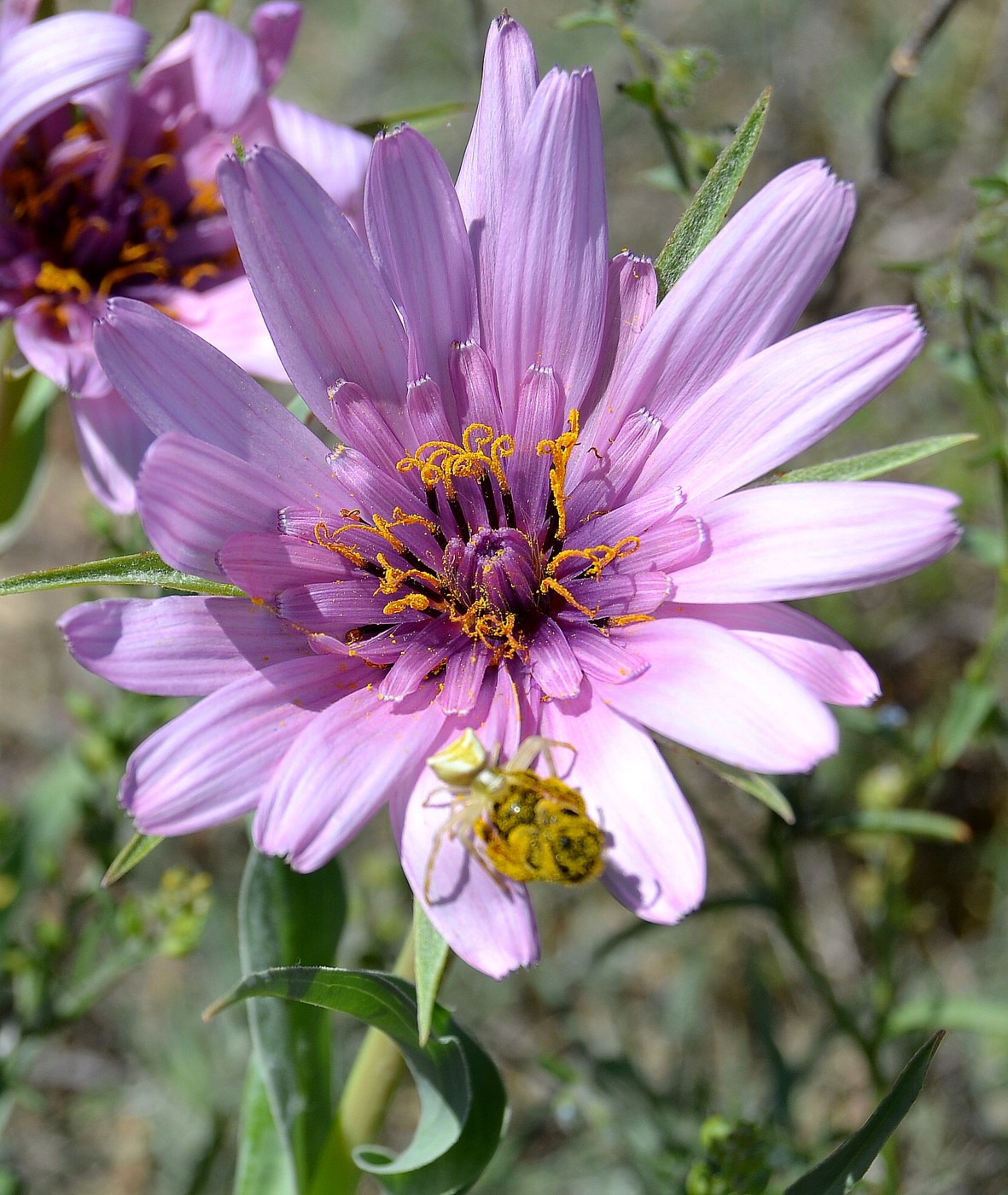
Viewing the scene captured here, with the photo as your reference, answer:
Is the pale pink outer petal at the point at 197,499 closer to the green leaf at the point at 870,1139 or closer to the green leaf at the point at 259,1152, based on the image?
the green leaf at the point at 259,1152

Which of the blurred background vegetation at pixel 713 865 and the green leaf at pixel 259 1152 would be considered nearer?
the green leaf at pixel 259 1152

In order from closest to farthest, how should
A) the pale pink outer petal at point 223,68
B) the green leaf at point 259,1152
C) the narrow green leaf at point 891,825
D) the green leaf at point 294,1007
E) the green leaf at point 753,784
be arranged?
the green leaf at point 753,784
the green leaf at point 294,1007
the green leaf at point 259,1152
the pale pink outer petal at point 223,68
the narrow green leaf at point 891,825

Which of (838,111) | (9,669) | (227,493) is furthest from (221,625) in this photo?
(838,111)

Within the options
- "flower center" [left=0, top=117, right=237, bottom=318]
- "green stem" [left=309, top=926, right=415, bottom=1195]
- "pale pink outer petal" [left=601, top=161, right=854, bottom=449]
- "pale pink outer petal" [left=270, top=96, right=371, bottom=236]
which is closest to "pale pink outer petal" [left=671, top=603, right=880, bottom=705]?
"pale pink outer petal" [left=601, top=161, right=854, bottom=449]

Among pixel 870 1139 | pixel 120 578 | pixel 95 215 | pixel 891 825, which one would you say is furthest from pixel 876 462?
pixel 95 215

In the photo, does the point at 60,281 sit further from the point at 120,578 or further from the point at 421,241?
the point at 120,578

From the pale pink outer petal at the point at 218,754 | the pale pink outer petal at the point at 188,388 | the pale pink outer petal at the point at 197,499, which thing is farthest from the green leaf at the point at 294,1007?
the pale pink outer petal at the point at 188,388
